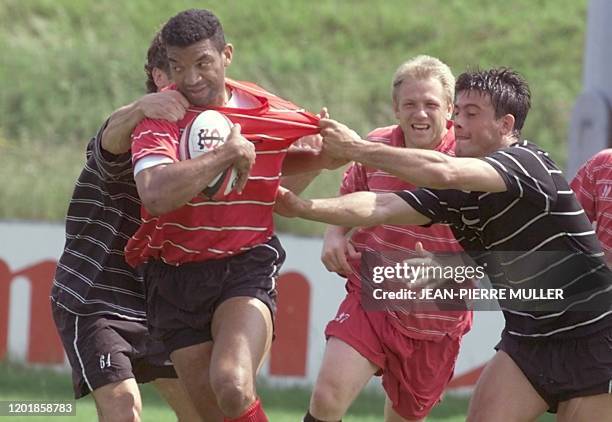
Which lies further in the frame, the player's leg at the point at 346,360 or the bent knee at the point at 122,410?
the player's leg at the point at 346,360

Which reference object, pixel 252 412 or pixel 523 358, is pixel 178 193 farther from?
pixel 523 358

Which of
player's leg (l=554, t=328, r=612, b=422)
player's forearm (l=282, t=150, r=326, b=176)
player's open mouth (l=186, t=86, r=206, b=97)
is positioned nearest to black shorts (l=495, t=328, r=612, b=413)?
player's leg (l=554, t=328, r=612, b=422)

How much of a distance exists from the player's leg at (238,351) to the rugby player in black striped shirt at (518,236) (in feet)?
1.71

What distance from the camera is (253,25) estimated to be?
1797 centimetres

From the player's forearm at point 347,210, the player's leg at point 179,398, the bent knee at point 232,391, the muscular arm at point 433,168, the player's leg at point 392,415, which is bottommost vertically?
the player's leg at point 392,415

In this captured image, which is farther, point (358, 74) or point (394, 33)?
point (394, 33)

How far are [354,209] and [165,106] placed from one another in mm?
1043

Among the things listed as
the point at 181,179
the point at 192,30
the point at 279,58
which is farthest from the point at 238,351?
the point at 279,58

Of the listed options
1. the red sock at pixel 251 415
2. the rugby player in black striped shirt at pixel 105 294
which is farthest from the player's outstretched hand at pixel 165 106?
the red sock at pixel 251 415

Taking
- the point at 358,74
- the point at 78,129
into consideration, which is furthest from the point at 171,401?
the point at 358,74

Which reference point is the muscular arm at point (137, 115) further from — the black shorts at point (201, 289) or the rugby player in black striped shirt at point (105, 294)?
the black shorts at point (201, 289)

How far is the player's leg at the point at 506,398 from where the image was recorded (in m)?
5.89

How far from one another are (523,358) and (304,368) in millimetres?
5310

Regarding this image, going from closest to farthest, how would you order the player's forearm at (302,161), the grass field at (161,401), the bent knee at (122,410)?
the player's forearm at (302,161)
the bent knee at (122,410)
the grass field at (161,401)
